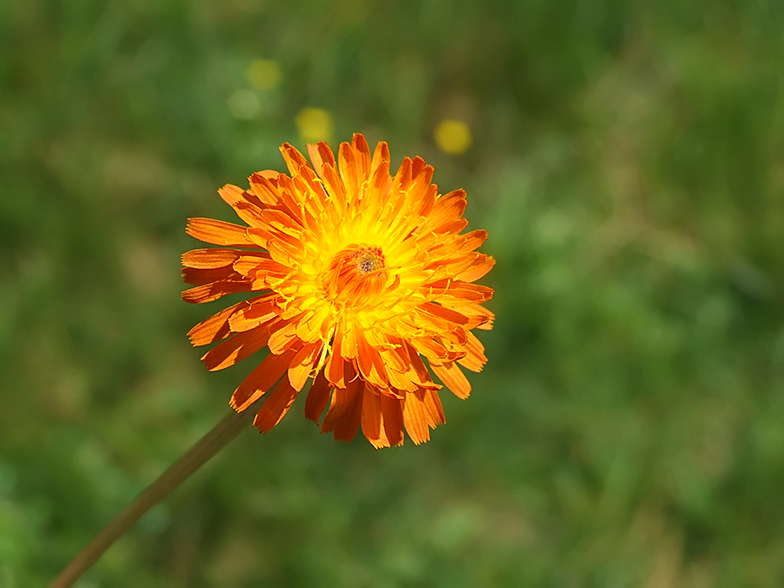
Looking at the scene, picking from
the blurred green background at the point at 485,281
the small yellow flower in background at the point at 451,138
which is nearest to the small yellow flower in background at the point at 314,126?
the blurred green background at the point at 485,281

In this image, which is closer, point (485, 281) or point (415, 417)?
point (415, 417)

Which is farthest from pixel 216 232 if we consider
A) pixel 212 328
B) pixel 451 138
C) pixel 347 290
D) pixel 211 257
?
pixel 451 138

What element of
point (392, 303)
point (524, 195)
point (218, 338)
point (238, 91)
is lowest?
point (218, 338)

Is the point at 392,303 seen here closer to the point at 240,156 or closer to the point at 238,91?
the point at 240,156

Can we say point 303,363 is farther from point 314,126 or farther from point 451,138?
point 451,138

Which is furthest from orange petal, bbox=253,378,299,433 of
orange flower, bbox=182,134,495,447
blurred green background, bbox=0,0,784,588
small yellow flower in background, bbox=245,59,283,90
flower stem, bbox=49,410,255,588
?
small yellow flower in background, bbox=245,59,283,90

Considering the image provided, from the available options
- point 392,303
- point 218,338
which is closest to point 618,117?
point 392,303

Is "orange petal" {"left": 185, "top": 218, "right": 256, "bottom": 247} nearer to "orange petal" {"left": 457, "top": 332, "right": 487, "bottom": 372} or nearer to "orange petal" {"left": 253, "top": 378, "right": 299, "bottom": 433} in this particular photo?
"orange petal" {"left": 253, "top": 378, "right": 299, "bottom": 433}
